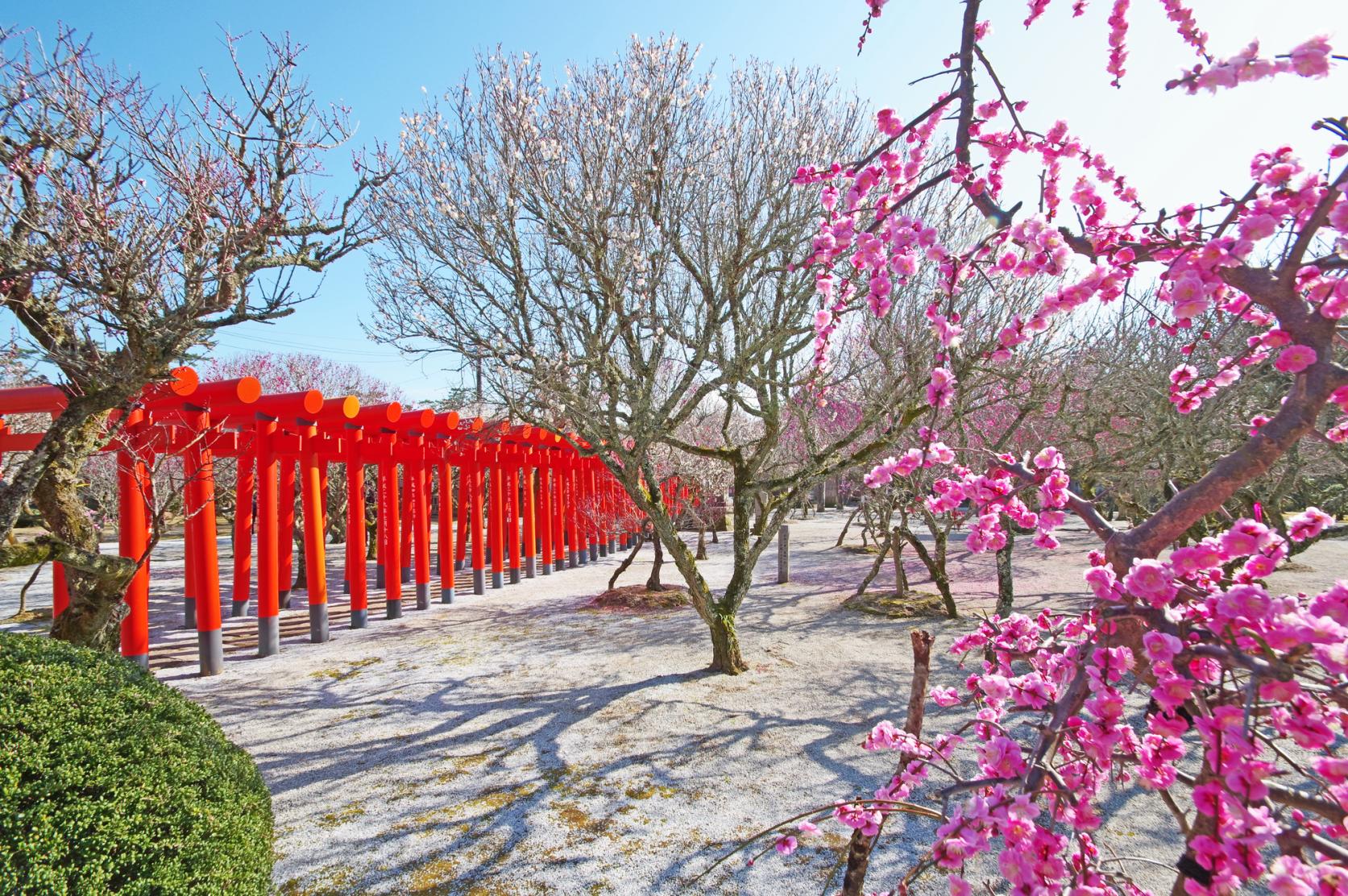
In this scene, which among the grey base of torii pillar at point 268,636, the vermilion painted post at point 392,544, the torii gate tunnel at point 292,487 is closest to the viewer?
the torii gate tunnel at point 292,487

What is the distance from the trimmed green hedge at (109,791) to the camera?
1.90m

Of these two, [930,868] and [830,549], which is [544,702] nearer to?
[930,868]

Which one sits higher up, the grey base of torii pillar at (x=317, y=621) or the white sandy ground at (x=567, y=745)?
the grey base of torii pillar at (x=317, y=621)

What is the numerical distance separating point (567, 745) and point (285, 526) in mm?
6347

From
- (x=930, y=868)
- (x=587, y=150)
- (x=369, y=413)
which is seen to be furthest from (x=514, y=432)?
(x=930, y=868)

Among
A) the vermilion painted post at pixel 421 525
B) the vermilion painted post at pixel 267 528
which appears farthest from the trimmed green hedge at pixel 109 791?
the vermilion painted post at pixel 421 525

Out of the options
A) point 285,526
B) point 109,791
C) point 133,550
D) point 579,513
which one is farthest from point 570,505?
point 109,791

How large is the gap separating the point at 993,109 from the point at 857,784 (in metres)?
3.51

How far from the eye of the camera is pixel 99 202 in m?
3.41

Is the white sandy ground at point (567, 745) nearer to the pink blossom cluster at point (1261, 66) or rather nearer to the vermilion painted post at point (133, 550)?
the vermilion painted post at point (133, 550)

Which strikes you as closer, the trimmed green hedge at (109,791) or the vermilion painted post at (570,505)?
the trimmed green hedge at (109,791)

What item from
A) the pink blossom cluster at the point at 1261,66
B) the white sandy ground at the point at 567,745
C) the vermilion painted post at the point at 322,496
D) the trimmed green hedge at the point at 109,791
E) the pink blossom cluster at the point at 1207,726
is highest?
the pink blossom cluster at the point at 1261,66

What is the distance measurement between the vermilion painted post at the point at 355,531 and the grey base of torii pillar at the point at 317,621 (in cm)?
56

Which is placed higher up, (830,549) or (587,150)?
(587,150)
